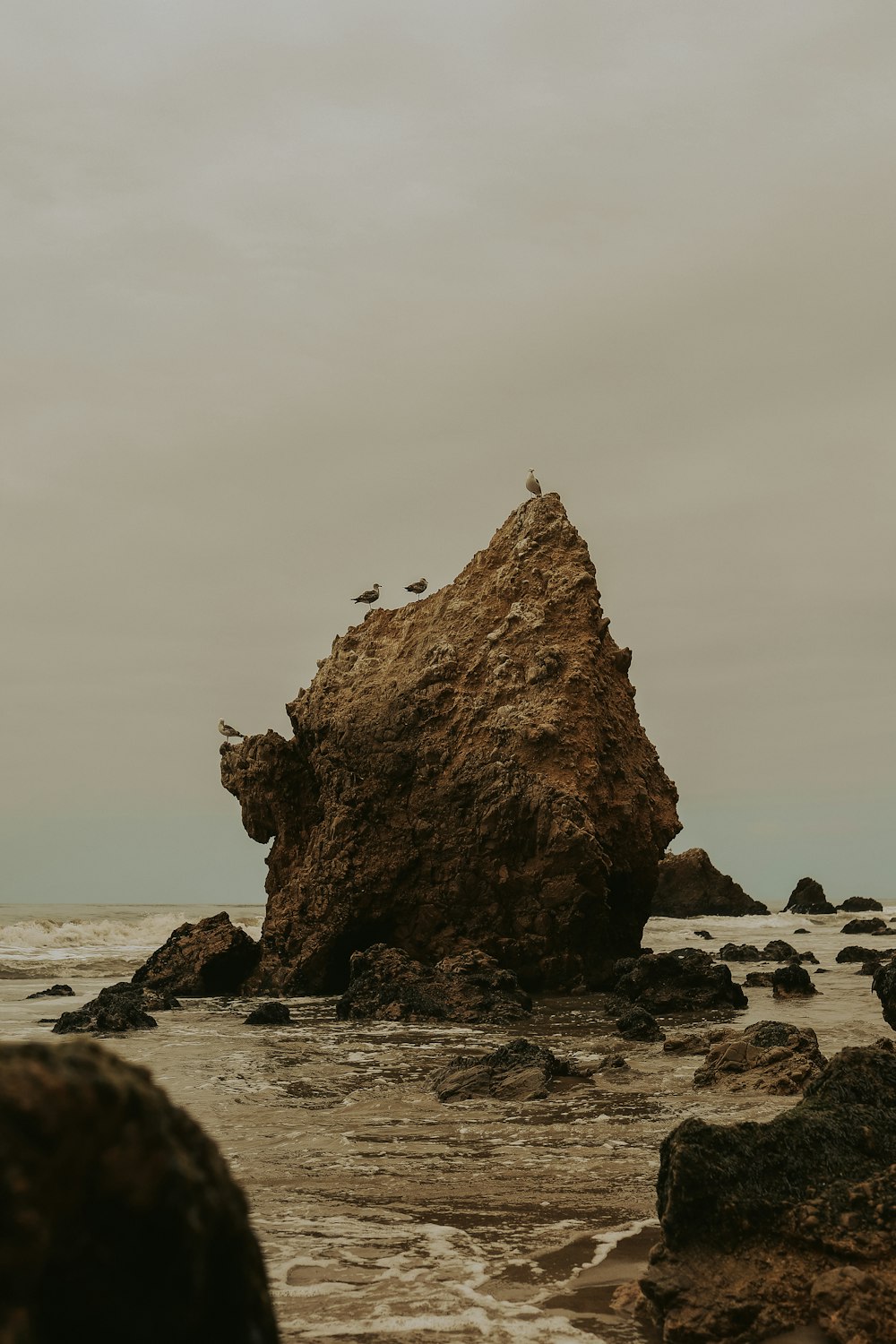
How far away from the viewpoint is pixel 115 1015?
1549 cm

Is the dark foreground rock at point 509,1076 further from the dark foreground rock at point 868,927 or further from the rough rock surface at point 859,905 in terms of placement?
the rough rock surface at point 859,905

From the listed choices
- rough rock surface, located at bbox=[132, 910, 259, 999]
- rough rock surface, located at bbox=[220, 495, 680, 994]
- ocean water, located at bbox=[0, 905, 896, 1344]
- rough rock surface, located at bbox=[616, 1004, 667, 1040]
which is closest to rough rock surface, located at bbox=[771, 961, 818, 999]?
ocean water, located at bbox=[0, 905, 896, 1344]

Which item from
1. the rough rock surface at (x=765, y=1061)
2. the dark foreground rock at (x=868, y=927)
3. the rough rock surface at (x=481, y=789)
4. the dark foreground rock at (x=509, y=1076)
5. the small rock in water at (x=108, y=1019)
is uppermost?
the rough rock surface at (x=481, y=789)

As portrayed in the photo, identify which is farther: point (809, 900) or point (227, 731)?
point (809, 900)

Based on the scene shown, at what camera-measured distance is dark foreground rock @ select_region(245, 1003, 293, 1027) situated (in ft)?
53.0

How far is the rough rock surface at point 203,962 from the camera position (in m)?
21.6

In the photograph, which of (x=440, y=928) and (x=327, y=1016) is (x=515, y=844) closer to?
(x=440, y=928)

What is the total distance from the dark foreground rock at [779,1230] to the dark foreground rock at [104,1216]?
288 centimetres

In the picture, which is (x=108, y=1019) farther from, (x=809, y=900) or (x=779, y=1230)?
(x=809, y=900)

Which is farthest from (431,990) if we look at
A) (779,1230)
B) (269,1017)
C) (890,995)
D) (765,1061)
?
(779,1230)

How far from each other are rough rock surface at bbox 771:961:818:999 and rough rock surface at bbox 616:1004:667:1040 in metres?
5.22

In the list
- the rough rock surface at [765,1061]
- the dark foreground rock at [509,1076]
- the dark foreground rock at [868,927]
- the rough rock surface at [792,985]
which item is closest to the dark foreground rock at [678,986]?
the rough rock surface at [792,985]

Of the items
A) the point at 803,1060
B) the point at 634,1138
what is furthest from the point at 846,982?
the point at 634,1138

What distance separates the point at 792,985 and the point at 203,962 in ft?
33.8
